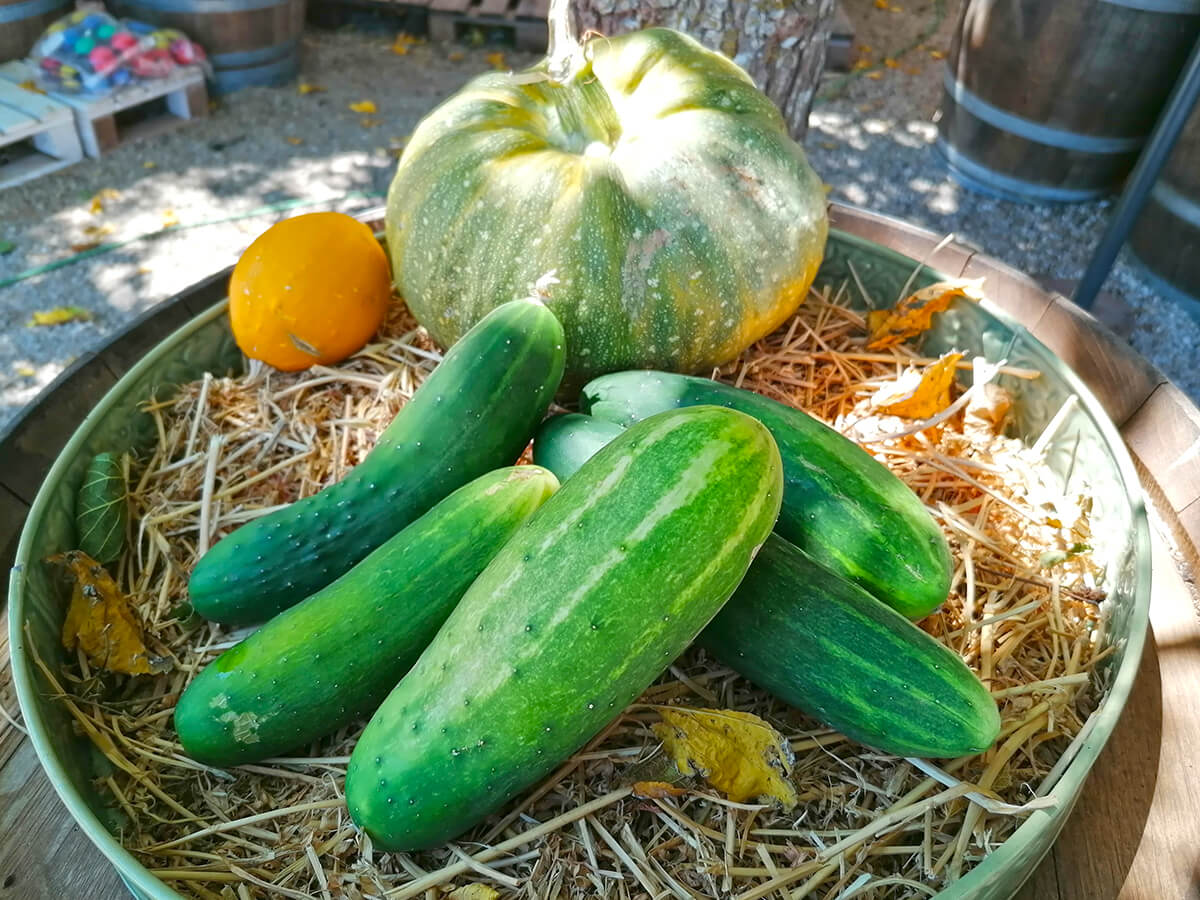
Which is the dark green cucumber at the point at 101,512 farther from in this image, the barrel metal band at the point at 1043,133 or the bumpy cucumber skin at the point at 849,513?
the barrel metal band at the point at 1043,133

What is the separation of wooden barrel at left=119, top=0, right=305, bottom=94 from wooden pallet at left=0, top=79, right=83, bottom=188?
83 centimetres

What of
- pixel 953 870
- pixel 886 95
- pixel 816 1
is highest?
pixel 816 1

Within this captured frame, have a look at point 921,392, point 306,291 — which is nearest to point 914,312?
point 921,392

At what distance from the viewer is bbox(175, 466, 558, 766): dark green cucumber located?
4.26 feet

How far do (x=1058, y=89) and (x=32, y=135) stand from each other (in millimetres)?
4614

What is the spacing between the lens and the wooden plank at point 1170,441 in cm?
173

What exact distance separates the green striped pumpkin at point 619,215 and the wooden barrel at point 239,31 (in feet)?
11.7

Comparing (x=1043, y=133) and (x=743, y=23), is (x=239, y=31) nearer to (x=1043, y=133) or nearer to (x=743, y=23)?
(x=743, y=23)

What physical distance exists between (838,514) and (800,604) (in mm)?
190

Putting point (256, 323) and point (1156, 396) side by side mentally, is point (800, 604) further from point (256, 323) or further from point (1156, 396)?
point (256, 323)

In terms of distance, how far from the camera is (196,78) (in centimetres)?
464

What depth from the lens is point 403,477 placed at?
4.97 ft

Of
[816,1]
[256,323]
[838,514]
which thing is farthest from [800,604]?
[816,1]

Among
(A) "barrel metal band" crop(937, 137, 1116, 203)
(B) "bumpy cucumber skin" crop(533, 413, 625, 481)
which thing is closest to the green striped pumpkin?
(B) "bumpy cucumber skin" crop(533, 413, 625, 481)
